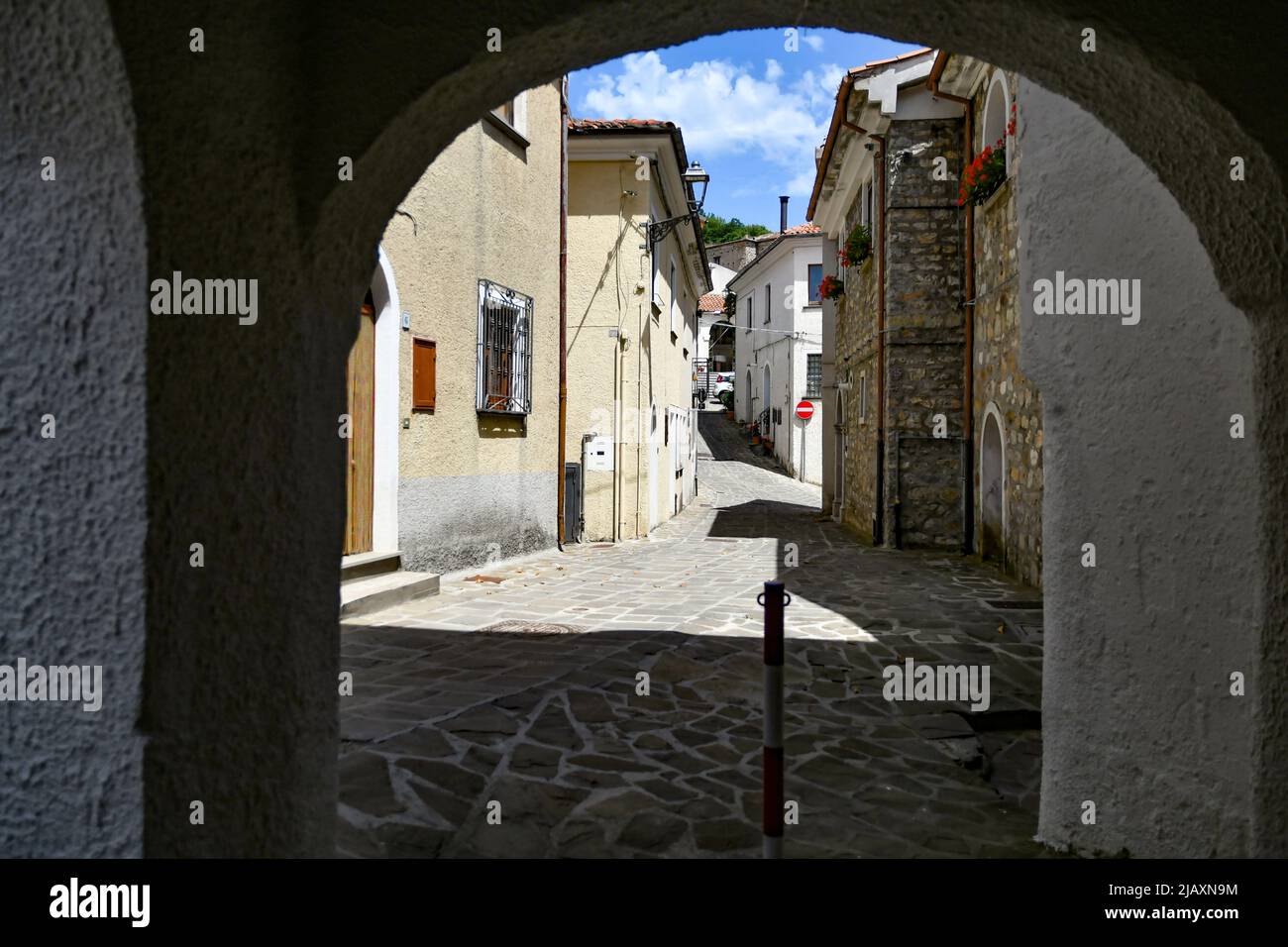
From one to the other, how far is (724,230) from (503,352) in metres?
55.4

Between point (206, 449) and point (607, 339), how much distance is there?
39.0 feet

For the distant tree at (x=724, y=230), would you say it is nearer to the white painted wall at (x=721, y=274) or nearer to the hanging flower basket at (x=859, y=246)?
the white painted wall at (x=721, y=274)

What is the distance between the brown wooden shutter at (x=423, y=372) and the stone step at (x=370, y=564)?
1512mm

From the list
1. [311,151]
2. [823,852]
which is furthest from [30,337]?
[823,852]

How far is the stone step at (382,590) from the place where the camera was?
7191 mm

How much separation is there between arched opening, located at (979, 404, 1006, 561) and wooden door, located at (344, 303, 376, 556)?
24.0 feet

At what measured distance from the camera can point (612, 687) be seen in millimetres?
5148

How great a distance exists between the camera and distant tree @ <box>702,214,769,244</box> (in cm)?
6122

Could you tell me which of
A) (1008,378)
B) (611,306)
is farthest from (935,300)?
(611,306)

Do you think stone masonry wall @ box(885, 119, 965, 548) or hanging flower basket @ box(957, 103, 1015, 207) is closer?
hanging flower basket @ box(957, 103, 1015, 207)

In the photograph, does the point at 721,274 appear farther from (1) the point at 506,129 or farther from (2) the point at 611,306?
(1) the point at 506,129

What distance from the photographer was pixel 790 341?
3378 cm

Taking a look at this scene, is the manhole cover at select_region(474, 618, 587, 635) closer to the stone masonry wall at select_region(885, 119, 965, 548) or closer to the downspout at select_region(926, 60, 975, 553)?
the stone masonry wall at select_region(885, 119, 965, 548)

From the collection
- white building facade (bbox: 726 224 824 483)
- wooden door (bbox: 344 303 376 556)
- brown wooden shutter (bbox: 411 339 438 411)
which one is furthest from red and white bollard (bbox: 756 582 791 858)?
white building facade (bbox: 726 224 824 483)
